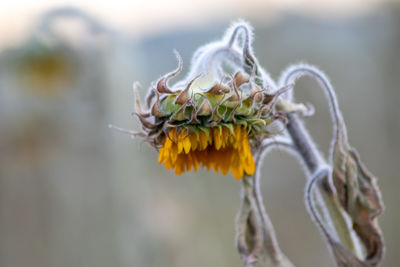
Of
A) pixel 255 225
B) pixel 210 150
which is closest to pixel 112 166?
pixel 255 225

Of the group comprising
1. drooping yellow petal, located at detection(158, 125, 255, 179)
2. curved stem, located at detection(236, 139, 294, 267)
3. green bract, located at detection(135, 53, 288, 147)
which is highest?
green bract, located at detection(135, 53, 288, 147)

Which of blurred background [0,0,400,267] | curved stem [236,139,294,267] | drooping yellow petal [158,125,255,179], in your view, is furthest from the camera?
blurred background [0,0,400,267]

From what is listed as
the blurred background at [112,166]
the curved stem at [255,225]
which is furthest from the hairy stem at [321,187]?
the blurred background at [112,166]

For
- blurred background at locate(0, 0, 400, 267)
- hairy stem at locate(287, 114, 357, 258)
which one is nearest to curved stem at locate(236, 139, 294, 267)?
hairy stem at locate(287, 114, 357, 258)

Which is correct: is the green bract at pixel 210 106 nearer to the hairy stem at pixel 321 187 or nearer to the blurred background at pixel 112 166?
the hairy stem at pixel 321 187

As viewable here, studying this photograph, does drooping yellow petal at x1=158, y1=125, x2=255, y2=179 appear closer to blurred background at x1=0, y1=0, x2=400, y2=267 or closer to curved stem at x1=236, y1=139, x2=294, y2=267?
curved stem at x1=236, y1=139, x2=294, y2=267

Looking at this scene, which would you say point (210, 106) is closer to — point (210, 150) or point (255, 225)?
point (210, 150)
